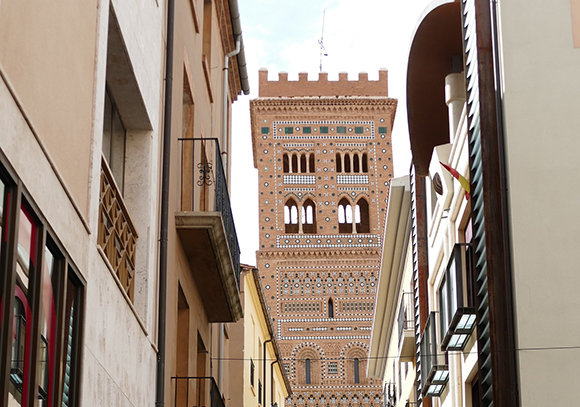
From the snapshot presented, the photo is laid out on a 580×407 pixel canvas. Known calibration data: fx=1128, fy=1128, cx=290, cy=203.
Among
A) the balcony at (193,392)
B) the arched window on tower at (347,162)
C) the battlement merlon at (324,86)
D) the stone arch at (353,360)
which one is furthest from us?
the battlement merlon at (324,86)

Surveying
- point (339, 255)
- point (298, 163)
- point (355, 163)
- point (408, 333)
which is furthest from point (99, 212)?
point (355, 163)

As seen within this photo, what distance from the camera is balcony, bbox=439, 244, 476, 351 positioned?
11728mm

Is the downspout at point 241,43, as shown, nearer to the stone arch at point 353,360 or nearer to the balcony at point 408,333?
the balcony at point 408,333

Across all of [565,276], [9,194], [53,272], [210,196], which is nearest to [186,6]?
[210,196]

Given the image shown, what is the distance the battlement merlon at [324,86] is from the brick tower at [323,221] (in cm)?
7

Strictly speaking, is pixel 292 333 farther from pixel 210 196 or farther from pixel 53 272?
pixel 53 272

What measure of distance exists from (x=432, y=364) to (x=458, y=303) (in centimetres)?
441

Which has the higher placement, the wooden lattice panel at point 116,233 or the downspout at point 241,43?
the downspout at point 241,43

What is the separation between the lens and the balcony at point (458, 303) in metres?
11.7

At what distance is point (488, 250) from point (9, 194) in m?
5.46

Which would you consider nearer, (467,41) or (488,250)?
(488,250)

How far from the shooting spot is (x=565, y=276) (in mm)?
9898

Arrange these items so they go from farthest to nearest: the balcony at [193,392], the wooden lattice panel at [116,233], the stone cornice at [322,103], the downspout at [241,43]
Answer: the stone cornice at [322,103] < the downspout at [241,43] < the balcony at [193,392] < the wooden lattice panel at [116,233]

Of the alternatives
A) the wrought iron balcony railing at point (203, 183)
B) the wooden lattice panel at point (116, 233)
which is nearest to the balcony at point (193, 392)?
the wrought iron balcony railing at point (203, 183)
